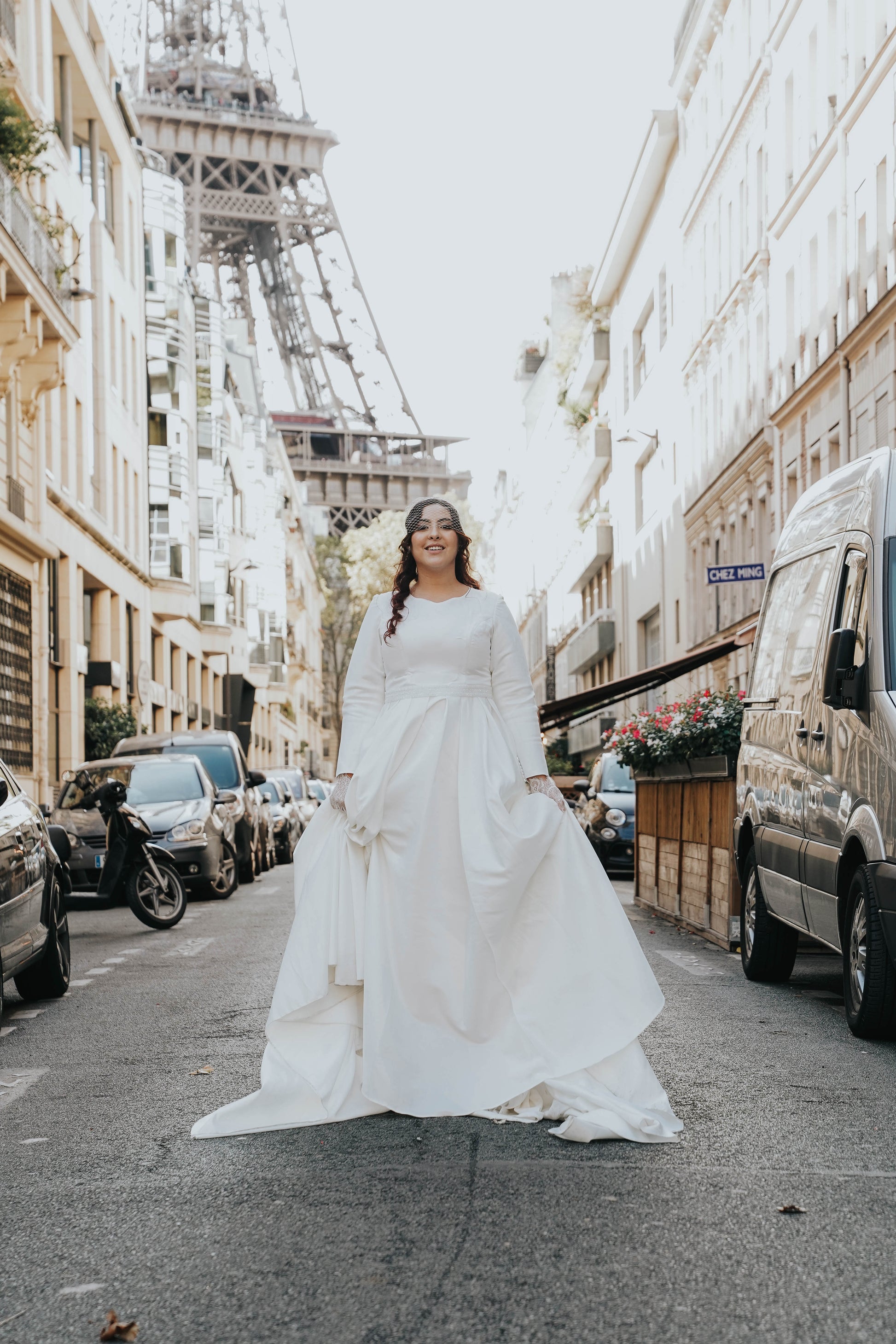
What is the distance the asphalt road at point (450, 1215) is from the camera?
342 cm

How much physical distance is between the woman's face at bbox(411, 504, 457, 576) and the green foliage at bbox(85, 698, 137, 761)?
28067mm

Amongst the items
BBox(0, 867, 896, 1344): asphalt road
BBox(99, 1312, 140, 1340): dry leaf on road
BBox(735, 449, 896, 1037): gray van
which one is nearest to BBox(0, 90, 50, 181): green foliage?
BBox(735, 449, 896, 1037): gray van

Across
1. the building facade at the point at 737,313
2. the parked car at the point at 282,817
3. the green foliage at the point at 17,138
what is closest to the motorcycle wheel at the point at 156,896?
the building facade at the point at 737,313

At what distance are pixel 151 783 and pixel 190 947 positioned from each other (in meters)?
6.84

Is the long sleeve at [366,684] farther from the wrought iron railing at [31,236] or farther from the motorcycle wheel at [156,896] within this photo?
the wrought iron railing at [31,236]

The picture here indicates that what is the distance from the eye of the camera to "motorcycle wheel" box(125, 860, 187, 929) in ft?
45.1

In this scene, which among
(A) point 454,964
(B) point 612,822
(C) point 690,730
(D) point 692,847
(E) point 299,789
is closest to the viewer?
(A) point 454,964

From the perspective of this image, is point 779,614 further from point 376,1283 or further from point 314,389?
point 314,389

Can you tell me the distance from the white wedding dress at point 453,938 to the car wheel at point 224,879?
Result: 12315 mm

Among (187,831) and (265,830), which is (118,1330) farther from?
(265,830)

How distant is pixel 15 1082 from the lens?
6.55 meters

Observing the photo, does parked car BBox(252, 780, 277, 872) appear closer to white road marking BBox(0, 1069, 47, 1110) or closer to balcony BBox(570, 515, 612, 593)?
white road marking BBox(0, 1069, 47, 1110)

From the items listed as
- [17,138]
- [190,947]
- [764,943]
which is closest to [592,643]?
[17,138]

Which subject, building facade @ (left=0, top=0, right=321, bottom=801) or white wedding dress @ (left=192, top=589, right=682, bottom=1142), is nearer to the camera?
white wedding dress @ (left=192, top=589, right=682, bottom=1142)
